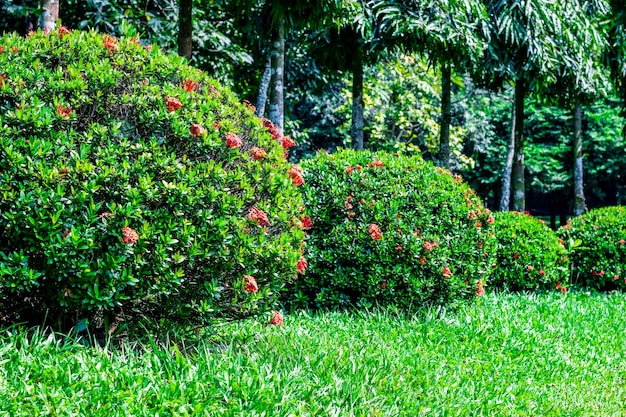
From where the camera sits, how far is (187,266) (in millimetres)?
3543

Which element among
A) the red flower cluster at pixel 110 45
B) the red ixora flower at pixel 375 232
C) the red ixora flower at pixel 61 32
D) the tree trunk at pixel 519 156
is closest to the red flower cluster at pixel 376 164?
the red ixora flower at pixel 375 232

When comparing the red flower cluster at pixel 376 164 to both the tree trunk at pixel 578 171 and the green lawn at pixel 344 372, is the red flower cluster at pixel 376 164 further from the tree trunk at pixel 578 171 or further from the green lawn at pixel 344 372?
the tree trunk at pixel 578 171

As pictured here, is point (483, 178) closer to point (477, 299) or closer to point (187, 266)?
point (477, 299)

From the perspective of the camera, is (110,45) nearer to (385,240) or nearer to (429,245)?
(385,240)

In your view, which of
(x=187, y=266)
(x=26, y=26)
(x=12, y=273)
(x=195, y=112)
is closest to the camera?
(x=12, y=273)

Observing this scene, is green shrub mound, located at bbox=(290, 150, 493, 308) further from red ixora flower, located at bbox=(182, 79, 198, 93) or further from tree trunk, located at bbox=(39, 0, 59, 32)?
tree trunk, located at bbox=(39, 0, 59, 32)

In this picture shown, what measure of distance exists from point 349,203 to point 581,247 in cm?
555

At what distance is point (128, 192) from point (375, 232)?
277 cm

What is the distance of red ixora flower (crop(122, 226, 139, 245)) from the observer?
325cm

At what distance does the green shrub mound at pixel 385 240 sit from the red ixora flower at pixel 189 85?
2.07 m

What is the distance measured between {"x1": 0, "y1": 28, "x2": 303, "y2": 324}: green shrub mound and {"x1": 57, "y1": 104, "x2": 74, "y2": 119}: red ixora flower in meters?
0.01

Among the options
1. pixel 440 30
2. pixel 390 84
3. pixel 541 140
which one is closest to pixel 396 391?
pixel 440 30

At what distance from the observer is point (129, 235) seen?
3.25m

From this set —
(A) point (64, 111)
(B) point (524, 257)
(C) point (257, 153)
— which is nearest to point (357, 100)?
(B) point (524, 257)
